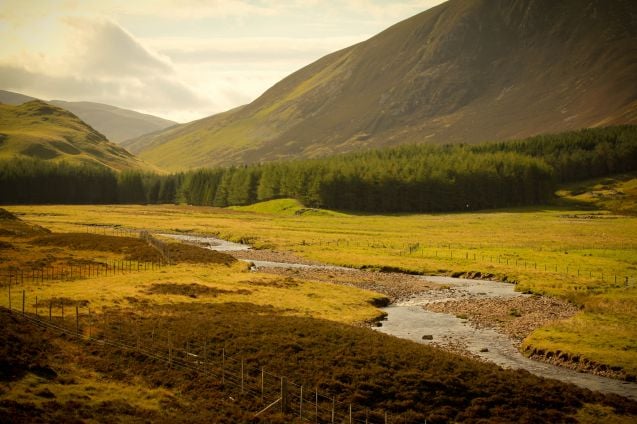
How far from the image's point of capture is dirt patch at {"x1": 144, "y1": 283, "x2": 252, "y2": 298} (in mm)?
67438

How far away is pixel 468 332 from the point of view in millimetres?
55594

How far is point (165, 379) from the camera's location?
3916 cm

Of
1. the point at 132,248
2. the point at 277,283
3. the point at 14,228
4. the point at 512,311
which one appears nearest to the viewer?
the point at 512,311

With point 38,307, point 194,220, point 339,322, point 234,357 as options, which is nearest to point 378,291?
point 339,322

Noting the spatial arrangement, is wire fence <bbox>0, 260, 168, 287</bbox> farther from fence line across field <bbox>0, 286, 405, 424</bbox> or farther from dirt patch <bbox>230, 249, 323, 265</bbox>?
dirt patch <bbox>230, 249, 323, 265</bbox>

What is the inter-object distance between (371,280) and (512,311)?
999 inches

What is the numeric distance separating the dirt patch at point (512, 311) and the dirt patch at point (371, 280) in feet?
27.5

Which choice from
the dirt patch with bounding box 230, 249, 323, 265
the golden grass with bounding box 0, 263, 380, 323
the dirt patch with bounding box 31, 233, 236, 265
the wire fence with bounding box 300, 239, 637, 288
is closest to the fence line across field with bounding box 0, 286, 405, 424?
the golden grass with bounding box 0, 263, 380, 323

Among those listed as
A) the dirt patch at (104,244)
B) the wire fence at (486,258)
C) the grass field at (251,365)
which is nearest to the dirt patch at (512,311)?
the grass field at (251,365)

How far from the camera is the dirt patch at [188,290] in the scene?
6744cm

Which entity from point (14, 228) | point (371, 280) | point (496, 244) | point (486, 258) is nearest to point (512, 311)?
point (371, 280)

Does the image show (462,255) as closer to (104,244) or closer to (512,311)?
(512,311)

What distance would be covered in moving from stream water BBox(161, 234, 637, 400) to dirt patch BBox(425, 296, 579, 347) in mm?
1441

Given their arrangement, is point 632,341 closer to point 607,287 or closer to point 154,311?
point 607,287
